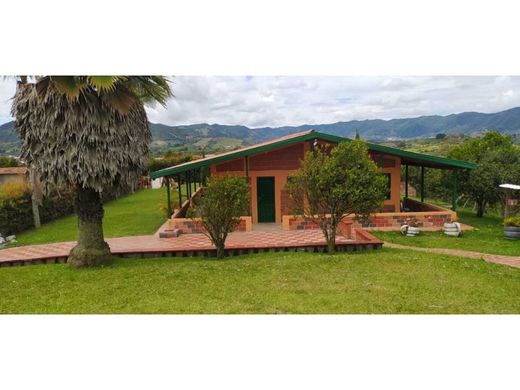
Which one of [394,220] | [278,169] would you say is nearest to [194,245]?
[278,169]

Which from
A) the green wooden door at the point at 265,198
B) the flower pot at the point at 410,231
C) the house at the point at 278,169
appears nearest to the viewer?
the flower pot at the point at 410,231

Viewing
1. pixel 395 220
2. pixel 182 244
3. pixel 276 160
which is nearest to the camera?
pixel 182 244

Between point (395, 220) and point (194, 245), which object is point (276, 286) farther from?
point (395, 220)

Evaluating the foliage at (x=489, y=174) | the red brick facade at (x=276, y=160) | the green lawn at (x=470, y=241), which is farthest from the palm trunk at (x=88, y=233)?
the foliage at (x=489, y=174)

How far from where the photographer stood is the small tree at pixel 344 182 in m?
9.21

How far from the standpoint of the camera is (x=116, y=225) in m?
15.3

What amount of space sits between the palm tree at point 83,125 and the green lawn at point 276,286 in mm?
2142

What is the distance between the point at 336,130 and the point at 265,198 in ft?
106

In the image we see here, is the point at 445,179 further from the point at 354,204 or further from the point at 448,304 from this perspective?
the point at 448,304

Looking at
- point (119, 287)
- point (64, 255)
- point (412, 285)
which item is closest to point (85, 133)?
point (119, 287)

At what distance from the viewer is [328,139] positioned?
13.9 meters

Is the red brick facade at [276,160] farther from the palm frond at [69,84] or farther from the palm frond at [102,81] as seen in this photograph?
the palm frond at [69,84]

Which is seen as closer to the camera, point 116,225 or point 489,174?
point 489,174

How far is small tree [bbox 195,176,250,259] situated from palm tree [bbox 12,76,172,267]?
73.2 inches
